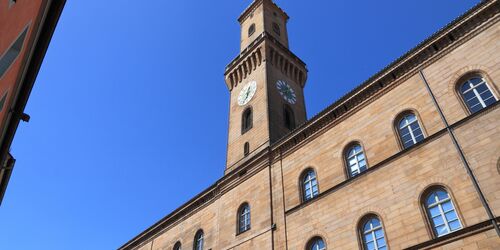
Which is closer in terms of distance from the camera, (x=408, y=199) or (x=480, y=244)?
(x=480, y=244)

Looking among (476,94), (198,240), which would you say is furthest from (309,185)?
(198,240)

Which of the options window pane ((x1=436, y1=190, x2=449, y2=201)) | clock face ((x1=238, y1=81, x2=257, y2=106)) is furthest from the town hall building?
clock face ((x1=238, y1=81, x2=257, y2=106))

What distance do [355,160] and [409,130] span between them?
265 centimetres

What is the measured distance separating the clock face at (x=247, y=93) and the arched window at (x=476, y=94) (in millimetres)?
15603

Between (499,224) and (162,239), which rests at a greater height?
(162,239)

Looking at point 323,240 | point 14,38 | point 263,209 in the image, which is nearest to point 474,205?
point 323,240

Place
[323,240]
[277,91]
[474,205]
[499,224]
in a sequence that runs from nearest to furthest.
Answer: [499,224] < [474,205] < [323,240] < [277,91]

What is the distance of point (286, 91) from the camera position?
29328 mm

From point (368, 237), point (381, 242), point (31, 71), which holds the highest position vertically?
point (31, 71)

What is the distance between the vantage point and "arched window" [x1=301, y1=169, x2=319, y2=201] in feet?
60.5

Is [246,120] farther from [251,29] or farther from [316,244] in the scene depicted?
[316,244]

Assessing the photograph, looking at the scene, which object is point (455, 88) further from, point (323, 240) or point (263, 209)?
point (263, 209)

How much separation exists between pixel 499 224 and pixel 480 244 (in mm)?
820

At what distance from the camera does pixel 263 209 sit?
2014cm
